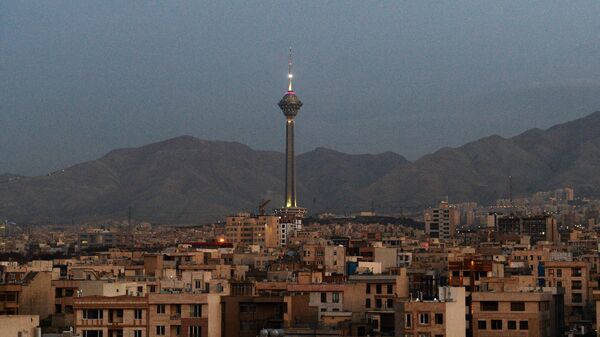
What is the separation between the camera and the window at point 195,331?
52.7 meters

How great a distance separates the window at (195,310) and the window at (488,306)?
29.7 ft

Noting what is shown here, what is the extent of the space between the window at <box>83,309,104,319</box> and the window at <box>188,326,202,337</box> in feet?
8.83

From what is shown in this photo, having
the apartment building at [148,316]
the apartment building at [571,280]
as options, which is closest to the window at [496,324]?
the apartment building at [148,316]

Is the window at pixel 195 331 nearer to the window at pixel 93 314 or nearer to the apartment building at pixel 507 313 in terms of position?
the window at pixel 93 314

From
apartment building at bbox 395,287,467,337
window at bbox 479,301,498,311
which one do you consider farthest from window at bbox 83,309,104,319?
window at bbox 479,301,498,311

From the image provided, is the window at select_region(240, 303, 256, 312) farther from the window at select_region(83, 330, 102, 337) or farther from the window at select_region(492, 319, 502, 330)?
the window at select_region(492, 319, 502, 330)

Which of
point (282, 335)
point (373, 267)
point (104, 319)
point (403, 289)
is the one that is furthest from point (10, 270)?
point (282, 335)

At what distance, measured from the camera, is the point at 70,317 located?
Result: 186 ft

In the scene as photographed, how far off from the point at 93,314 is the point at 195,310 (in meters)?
3.07

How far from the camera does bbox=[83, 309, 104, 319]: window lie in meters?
52.4

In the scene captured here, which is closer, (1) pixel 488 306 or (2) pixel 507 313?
(2) pixel 507 313

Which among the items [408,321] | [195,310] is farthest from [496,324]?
[195,310]

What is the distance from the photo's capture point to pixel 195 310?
53.2 meters

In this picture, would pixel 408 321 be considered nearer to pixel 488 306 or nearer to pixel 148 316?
pixel 488 306
